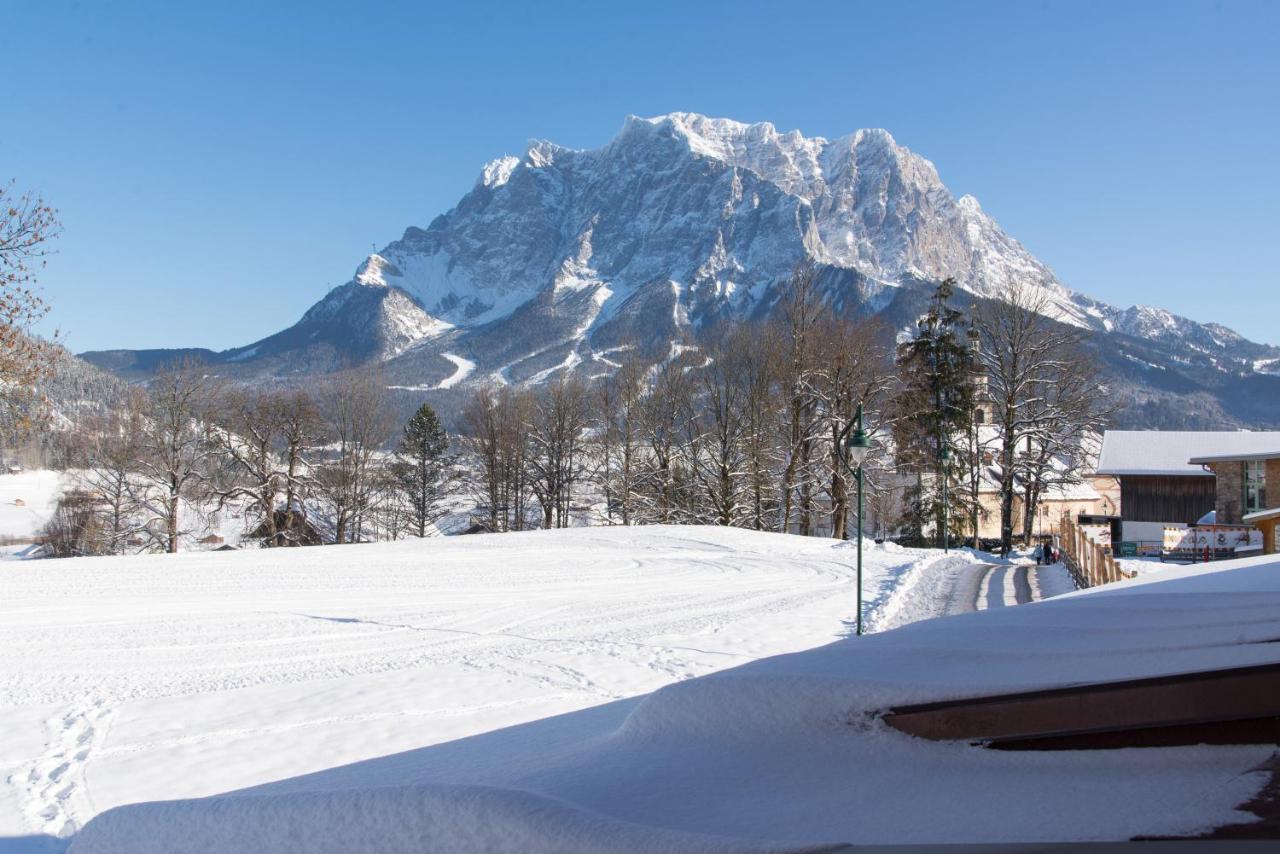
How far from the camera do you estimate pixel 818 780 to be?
7.50 feet

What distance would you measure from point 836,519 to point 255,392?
31.6 meters

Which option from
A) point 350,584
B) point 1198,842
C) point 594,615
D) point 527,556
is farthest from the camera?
point 527,556

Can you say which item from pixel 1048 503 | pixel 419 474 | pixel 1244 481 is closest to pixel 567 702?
pixel 1244 481

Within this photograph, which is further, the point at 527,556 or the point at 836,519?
the point at 836,519

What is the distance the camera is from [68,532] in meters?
42.9

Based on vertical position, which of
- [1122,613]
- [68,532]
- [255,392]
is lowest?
[68,532]

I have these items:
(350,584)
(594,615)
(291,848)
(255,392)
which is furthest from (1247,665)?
(255,392)

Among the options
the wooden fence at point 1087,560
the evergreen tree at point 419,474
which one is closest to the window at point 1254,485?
the wooden fence at point 1087,560

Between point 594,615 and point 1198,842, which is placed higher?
point 1198,842

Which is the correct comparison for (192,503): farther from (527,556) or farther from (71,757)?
(71,757)

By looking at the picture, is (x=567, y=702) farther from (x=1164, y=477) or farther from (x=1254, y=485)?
(x=1164, y=477)

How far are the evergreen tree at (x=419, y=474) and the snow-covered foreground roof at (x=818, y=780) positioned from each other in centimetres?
4818

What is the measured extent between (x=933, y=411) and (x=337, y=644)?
30143mm

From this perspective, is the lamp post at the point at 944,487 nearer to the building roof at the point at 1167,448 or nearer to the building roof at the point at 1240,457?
the building roof at the point at 1240,457
